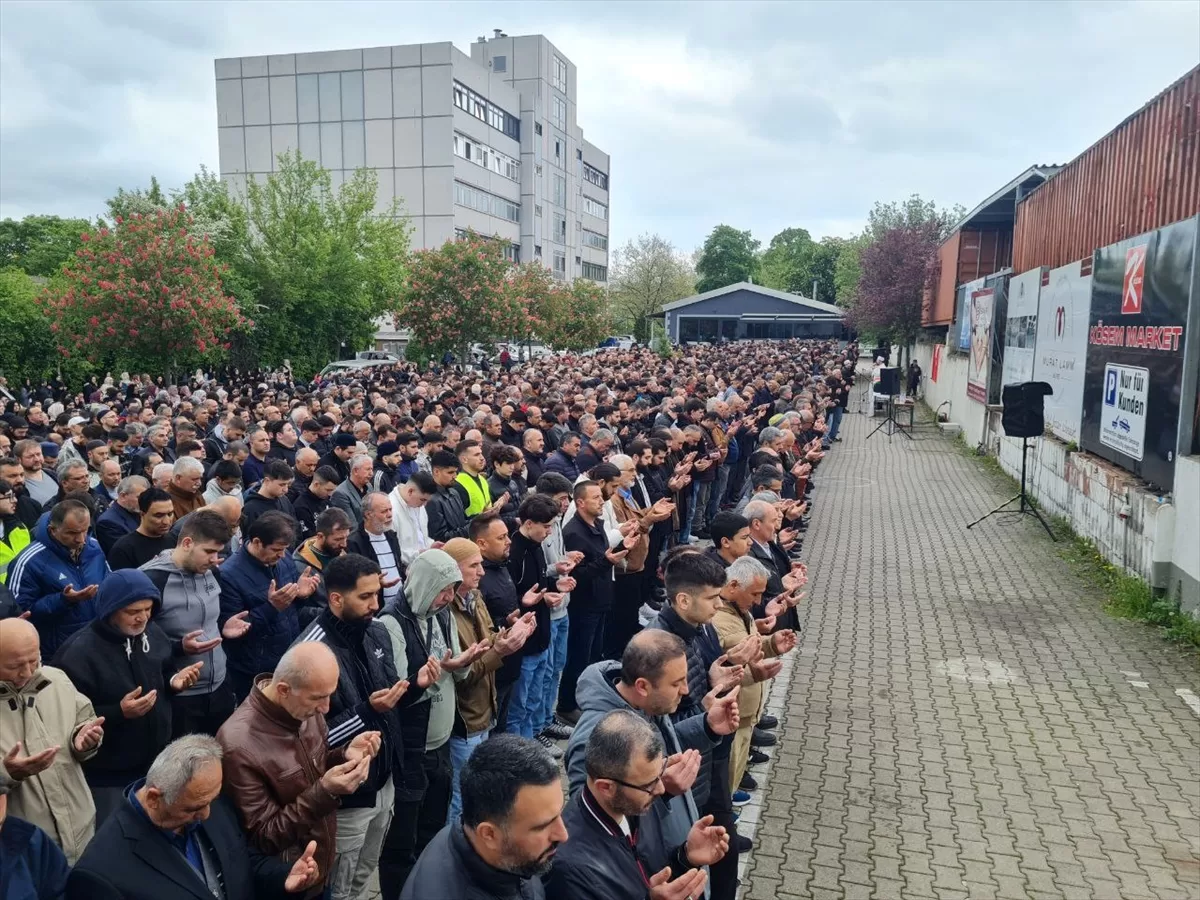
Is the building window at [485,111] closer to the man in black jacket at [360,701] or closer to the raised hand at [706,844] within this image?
the man in black jacket at [360,701]

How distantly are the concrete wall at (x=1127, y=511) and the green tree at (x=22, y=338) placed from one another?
24.2 m

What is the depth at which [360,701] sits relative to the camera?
3.98 meters

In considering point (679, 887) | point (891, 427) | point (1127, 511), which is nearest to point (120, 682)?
point (679, 887)

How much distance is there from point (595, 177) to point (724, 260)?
1990cm

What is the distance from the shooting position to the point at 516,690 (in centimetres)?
570

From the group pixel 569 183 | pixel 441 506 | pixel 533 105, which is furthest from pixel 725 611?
pixel 569 183

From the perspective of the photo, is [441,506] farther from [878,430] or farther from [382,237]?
[382,237]

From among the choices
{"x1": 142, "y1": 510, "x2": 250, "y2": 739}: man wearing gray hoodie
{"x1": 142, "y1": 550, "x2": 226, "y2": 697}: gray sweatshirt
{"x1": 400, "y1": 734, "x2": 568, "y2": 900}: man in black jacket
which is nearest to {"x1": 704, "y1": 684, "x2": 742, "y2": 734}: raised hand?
{"x1": 400, "y1": 734, "x2": 568, "y2": 900}: man in black jacket

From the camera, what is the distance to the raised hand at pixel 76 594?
195 inches

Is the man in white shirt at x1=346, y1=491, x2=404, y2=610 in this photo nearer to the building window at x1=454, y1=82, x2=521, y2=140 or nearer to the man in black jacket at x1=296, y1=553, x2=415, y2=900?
the man in black jacket at x1=296, y1=553, x2=415, y2=900

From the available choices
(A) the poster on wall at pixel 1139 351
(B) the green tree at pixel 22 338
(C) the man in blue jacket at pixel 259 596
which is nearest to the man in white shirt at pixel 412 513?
(C) the man in blue jacket at pixel 259 596

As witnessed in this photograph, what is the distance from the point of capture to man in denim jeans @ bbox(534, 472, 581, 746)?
601cm

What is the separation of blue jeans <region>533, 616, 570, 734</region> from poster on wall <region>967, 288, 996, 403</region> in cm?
1594

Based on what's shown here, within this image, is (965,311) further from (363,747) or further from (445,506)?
(363,747)
